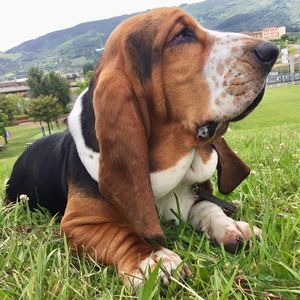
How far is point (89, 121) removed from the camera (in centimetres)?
249

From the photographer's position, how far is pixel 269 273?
190 cm

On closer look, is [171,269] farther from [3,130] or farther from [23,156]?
[3,130]

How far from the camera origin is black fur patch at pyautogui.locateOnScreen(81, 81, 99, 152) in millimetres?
2424

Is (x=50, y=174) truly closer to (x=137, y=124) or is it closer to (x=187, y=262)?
(x=137, y=124)

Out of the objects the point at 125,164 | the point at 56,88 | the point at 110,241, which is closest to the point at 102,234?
the point at 110,241

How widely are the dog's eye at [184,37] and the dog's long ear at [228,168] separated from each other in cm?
74

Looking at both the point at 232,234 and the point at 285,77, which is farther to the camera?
the point at 285,77

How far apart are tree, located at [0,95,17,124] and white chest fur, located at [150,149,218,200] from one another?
5746cm

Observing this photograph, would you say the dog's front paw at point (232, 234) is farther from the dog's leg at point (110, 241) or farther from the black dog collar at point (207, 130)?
the black dog collar at point (207, 130)

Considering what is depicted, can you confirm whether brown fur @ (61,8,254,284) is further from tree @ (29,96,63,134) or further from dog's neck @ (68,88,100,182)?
tree @ (29,96,63,134)

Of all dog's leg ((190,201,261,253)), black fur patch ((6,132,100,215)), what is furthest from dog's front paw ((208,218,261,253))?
black fur patch ((6,132,100,215))

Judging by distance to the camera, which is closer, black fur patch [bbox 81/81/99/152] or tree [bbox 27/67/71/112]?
black fur patch [bbox 81/81/99/152]

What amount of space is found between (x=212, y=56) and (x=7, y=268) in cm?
142

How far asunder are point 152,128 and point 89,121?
1.17 ft
